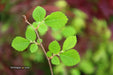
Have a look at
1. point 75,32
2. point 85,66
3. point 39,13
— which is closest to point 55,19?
point 39,13

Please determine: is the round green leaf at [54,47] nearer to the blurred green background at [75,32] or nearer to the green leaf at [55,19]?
the green leaf at [55,19]

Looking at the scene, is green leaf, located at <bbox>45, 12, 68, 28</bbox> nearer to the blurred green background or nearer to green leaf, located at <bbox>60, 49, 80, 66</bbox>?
green leaf, located at <bbox>60, 49, 80, 66</bbox>

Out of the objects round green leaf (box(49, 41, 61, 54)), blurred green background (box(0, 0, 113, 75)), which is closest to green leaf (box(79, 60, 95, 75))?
blurred green background (box(0, 0, 113, 75))

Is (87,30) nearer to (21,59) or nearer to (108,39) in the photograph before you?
(108,39)

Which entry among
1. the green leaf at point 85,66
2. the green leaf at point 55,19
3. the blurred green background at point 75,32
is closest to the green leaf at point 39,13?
the green leaf at point 55,19

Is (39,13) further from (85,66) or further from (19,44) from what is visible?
(85,66)

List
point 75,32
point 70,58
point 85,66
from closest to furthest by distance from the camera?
point 70,58 < point 75,32 < point 85,66
